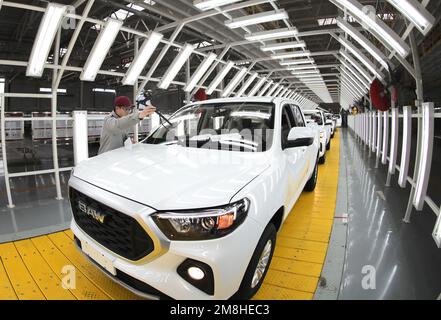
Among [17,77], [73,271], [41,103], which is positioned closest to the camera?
[73,271]

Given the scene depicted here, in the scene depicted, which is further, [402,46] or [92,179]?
A: [402,46]

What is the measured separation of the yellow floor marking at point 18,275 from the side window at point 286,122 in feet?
8.27

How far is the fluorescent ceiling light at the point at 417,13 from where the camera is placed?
2.86 meters

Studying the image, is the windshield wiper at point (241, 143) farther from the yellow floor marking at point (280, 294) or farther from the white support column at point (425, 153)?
the white support column at point (425, 153)

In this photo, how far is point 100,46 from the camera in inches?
204

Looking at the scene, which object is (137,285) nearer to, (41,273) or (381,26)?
(41,273)

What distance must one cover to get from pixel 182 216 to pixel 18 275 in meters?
1.91

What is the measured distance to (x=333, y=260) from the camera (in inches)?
104

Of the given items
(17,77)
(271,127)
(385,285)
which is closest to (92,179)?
(271,127)

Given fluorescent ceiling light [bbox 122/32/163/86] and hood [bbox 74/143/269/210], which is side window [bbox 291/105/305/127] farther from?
fluorescent ceiling light [bbox 122/32/163/86]

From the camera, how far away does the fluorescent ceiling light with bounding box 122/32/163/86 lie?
5977 millimetres

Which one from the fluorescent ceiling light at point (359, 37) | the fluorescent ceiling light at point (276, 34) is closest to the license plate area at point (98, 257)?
the fluorescent ceiling light at point (359, 37)

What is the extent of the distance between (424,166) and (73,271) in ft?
12.4
